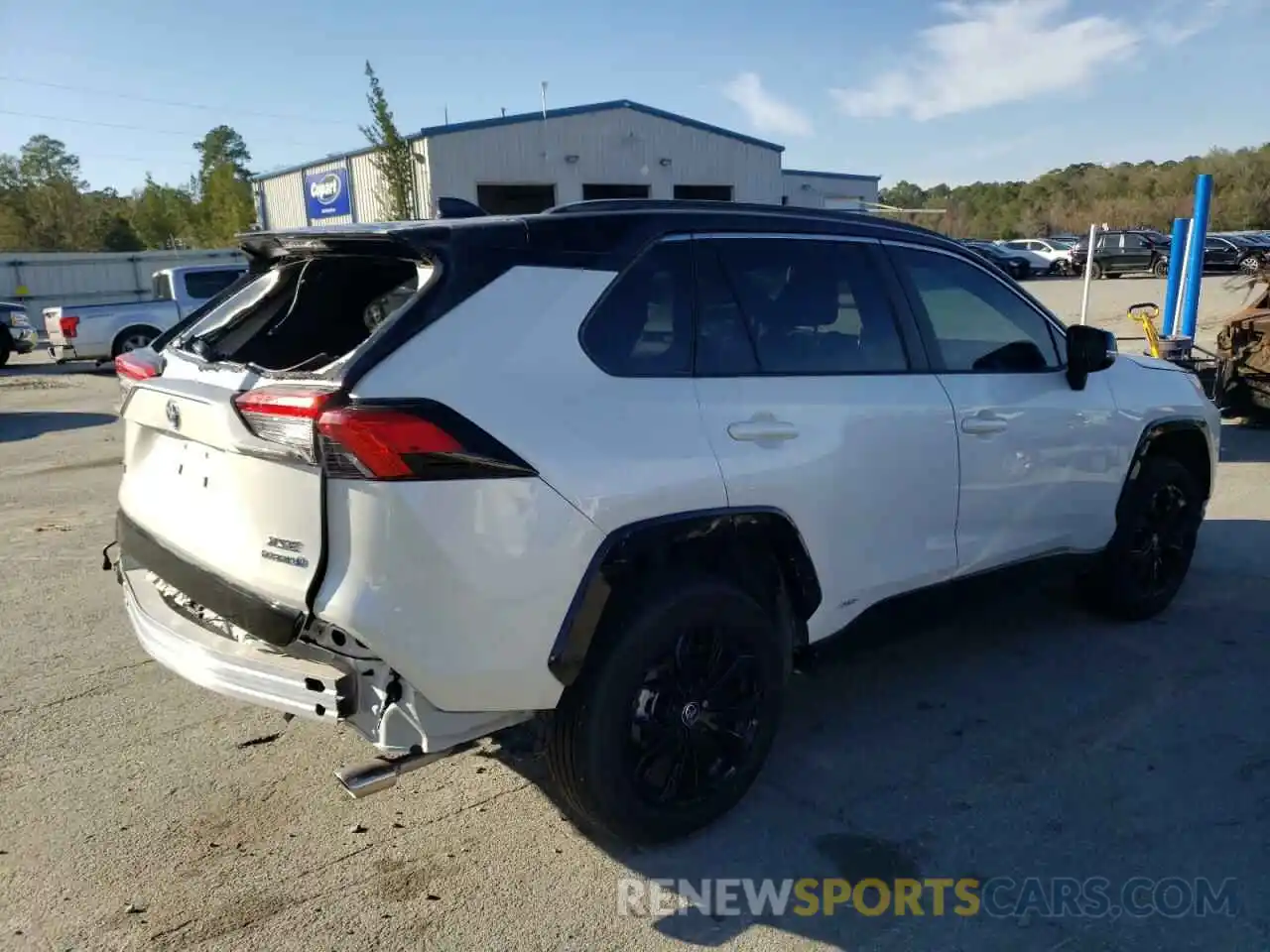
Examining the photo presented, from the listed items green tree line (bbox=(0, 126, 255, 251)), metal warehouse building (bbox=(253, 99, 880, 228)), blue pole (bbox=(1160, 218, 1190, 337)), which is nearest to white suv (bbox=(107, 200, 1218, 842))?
blue pole (bbox=(1160, 218, 1190, 337))

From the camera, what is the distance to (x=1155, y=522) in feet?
15.9

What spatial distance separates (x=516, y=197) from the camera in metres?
37.3

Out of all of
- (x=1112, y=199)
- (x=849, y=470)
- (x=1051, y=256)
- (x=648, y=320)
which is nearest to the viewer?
(x=648, y=320)

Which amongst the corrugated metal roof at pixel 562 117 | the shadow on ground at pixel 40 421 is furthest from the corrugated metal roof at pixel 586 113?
the shadow on ground at pixel 40 421

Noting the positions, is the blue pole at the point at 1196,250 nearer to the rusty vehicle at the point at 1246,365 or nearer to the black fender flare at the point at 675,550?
the rusty vehicle at the point at 1246,365

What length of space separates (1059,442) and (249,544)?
318cm

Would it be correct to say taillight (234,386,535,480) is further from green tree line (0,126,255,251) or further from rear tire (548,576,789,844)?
green tree line (0,126,255,251)

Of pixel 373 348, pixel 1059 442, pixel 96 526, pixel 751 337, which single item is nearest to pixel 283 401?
pixel 373 348

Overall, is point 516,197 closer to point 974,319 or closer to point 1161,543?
point 1161,543

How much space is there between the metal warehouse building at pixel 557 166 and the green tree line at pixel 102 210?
20036mm

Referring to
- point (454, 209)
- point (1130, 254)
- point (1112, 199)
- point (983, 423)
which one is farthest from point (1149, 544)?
point (1112, 199)

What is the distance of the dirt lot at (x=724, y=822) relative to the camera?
2.72 meters

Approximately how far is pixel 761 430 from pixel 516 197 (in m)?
36.2

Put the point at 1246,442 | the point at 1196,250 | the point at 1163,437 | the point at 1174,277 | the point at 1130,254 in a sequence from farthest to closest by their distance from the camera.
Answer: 1. the point at 1130,254
2. the point at 1174,277
3. the point at 1196,250
4. the point at 1246,442
5. the point at 1163,437
